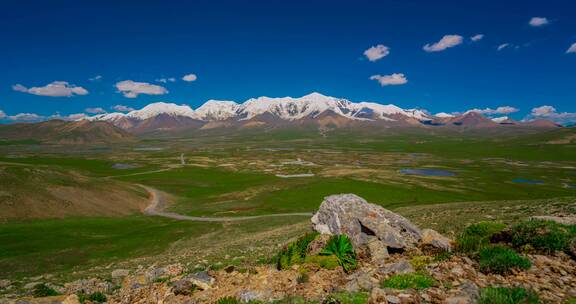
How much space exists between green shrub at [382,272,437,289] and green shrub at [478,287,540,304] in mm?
1733

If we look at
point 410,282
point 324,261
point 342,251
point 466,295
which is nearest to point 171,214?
point 324,261

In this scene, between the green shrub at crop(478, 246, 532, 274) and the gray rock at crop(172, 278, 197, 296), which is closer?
the green shrub at crop(478, 246, 532, 274)

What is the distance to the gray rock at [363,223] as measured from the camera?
15.8m

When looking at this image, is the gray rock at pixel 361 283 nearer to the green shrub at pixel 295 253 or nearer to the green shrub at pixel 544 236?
the green shrub at pixel 295 253

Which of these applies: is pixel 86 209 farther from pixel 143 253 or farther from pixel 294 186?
pixel 294 186

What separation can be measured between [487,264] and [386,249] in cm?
458

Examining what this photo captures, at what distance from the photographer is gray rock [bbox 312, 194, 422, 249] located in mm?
15797

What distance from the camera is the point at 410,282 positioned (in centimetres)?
1059

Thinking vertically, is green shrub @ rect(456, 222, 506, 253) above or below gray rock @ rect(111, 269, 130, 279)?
above

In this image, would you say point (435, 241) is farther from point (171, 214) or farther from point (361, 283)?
point (171, 214)

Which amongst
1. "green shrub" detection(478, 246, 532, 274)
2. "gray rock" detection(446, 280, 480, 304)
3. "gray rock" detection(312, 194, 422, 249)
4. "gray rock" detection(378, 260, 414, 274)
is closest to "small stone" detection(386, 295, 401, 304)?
"gray rock" detection(446, 280, 480, 304)

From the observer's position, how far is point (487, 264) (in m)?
11.2

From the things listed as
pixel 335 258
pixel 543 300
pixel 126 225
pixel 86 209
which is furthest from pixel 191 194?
pixel 543 300

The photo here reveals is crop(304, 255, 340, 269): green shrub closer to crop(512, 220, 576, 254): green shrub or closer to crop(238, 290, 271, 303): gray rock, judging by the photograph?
crop(238, 290, 271, 303): gray rock
